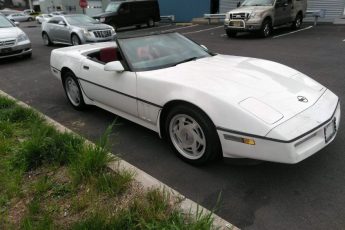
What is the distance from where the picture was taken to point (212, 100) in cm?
309

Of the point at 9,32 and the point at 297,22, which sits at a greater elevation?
the point at 9,32

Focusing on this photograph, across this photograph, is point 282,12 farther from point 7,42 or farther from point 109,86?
point 109,86

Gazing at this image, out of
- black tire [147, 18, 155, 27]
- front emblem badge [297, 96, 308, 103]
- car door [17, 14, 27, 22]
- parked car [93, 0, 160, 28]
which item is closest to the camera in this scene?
front emblem badge [297, 96, 308, 103]

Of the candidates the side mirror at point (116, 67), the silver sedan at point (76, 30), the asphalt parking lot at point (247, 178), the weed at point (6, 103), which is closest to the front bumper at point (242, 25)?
the silver sedan at point (76, 30)

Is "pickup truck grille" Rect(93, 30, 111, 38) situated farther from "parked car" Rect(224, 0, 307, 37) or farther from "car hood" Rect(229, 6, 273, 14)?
"car hood" Rect(229, 6, 273, 14)

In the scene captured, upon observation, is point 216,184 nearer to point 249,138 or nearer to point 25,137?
point 249,138

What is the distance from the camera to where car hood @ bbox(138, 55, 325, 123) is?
120 inches

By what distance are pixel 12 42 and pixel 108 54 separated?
644 centimetres

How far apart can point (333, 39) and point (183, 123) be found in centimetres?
1046

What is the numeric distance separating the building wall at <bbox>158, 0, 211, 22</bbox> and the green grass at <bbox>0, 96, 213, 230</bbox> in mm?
19746

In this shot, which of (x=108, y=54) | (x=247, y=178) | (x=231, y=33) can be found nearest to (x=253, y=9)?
(x=231, y=33)

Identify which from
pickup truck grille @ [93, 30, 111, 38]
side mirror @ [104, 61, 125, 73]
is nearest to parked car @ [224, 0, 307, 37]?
pickup truck grille @ [93, 30, 111, 38]

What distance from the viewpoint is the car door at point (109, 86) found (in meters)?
3.92

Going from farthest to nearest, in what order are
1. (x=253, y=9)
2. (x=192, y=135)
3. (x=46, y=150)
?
1. (x=253, y=9)
2. (x=46, y=150)
3. (x=192, y=135)
